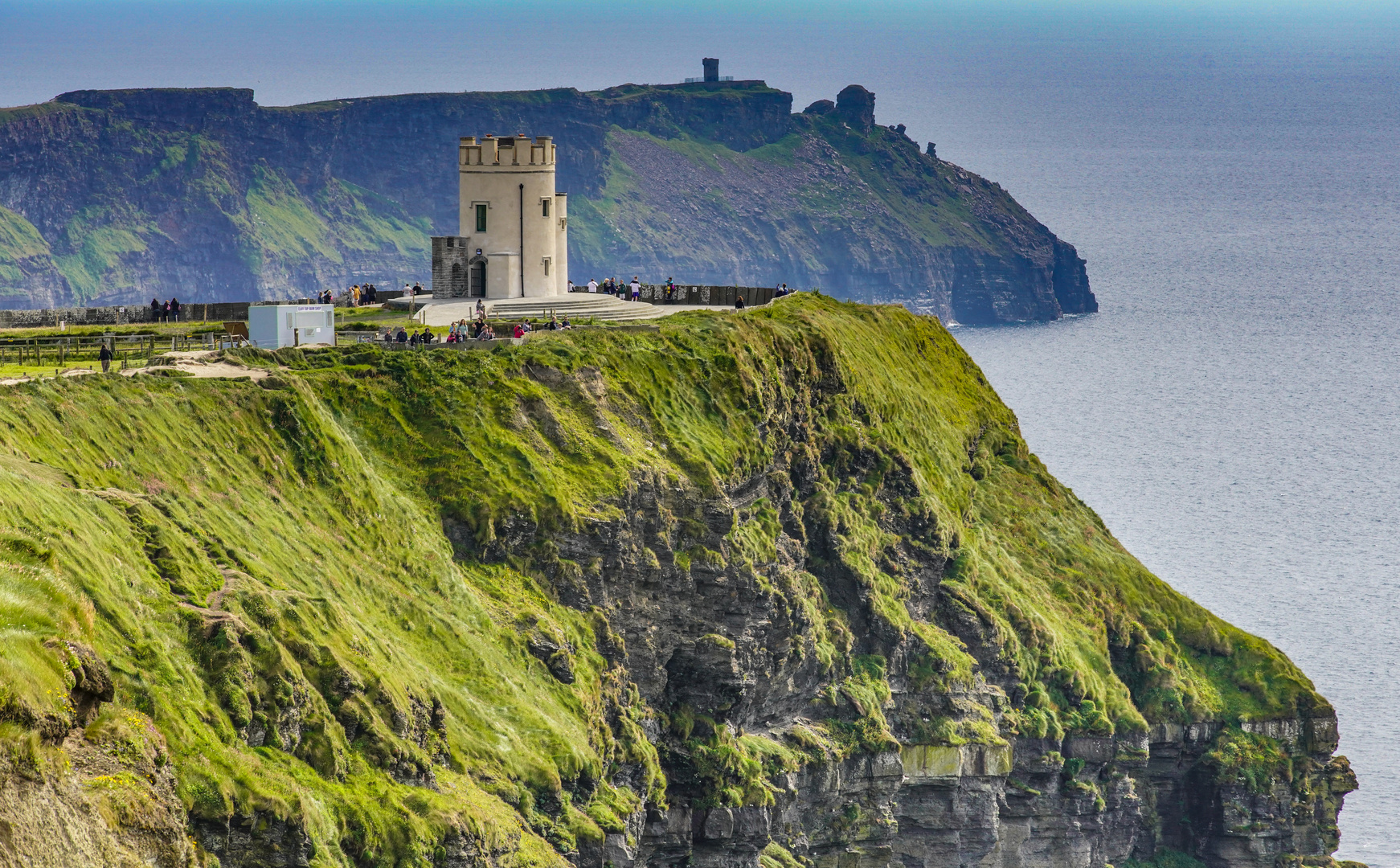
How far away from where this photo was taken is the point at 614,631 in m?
113

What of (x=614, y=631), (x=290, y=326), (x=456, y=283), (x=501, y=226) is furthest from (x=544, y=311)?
(x=614, y=631)

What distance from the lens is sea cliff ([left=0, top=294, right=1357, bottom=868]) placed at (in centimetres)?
7012

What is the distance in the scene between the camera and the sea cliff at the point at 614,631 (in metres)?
70.1

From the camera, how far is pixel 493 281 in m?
140

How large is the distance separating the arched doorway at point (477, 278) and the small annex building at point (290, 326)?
25.8 metres

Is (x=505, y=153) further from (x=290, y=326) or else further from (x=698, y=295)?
(x=290, y=326)

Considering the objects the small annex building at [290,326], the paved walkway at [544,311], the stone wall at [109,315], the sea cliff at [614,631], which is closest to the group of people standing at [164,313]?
the stone wall at [109,315]

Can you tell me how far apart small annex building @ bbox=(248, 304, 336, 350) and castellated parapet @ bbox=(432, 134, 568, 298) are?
25929 millimetres

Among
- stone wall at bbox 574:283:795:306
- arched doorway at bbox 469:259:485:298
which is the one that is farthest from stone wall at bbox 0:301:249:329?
stone wall at bbox 574:283:795:306

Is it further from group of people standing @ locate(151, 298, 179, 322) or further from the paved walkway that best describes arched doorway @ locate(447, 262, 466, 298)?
group of people standing @ locate(151, 298, 179, 322)

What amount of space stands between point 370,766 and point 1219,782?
83.4 m

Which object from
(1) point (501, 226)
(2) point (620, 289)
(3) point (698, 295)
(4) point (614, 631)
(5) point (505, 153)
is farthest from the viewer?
(2) point (620, 289)

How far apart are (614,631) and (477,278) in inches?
1357

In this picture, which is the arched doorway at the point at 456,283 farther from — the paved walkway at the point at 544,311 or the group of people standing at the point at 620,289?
the group of people standing at the point at 620,289
